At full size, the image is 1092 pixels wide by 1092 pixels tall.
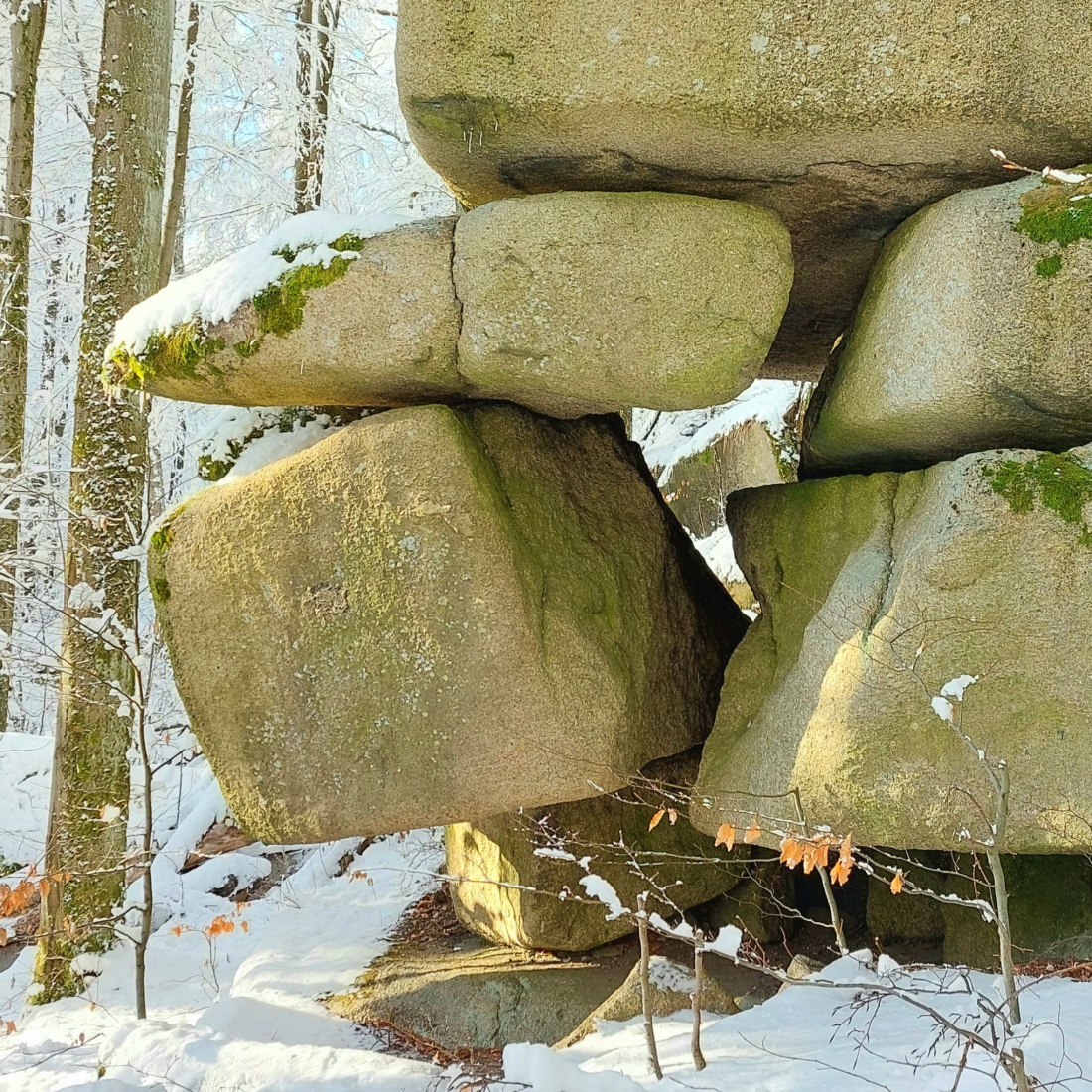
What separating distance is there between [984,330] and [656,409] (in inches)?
44.0

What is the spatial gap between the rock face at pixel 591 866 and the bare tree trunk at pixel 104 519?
211 cm

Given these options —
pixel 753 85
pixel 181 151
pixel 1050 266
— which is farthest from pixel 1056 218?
pixel 181 151

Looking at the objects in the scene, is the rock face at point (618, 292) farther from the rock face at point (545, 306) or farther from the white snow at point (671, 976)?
the white snow at point (671, 976)

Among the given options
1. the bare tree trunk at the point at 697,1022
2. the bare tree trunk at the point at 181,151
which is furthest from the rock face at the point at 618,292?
the bare tree trunk at the point at 181,151

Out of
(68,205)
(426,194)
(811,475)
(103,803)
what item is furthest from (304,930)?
(68,205)

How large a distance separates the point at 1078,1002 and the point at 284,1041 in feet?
A: 10.0

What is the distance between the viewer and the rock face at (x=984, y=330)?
11.0 feet

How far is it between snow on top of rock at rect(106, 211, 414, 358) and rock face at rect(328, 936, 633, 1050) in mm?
3084

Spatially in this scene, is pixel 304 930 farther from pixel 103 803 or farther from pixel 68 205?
pixel 68 205

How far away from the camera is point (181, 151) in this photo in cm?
803

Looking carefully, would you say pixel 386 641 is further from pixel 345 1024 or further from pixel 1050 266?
pixel 1050 266

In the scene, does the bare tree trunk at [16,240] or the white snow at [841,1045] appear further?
the bare tree trunk at [16,240]

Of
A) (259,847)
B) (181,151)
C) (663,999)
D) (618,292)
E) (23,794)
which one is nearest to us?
(618,292)

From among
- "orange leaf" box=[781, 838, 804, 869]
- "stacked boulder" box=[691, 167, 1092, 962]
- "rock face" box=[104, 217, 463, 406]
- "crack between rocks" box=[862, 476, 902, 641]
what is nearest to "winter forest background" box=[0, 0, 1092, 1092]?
"orange leaf" box=[781, 838, 804, 869]
